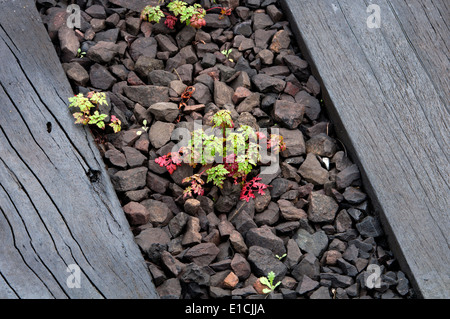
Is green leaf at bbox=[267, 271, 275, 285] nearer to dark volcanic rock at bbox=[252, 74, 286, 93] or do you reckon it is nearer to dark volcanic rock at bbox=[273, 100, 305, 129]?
dark volcanic rock at bbox=[273, 100, 305, 129]

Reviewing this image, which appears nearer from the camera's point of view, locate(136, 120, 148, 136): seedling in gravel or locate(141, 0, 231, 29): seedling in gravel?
locate(136, 120, 148, 136): seedling in gravel

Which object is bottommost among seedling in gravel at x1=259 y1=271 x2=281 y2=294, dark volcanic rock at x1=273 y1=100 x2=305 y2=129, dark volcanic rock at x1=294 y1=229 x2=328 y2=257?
dark volcanic rock at x1=294 y1=229 x2=328 y2=257

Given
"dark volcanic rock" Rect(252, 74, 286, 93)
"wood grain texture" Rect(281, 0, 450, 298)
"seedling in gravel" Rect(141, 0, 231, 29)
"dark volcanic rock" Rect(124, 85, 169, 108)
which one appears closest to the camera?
"wood grain texture" Rect(281, 0, 450, 298)

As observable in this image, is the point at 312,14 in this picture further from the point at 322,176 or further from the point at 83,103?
the point at 83,103

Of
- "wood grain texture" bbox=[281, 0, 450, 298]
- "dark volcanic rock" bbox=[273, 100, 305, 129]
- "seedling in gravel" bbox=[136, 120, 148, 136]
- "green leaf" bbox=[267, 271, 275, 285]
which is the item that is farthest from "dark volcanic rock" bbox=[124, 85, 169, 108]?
"green leaf" bbox=[267, 271, 275, 285]

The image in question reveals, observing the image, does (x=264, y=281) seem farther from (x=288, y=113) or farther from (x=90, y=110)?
(x=90, y=110)
